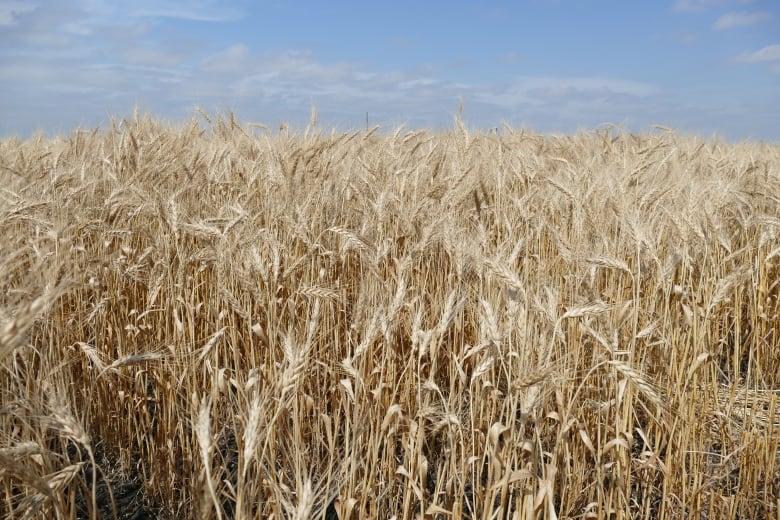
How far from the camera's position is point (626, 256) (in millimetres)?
3035

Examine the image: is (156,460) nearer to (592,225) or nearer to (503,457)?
(503,457)

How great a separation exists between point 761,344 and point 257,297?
252 cm

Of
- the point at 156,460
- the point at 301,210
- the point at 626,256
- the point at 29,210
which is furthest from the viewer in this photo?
the point at 626,256

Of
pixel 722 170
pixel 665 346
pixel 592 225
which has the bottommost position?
pixel 665 346

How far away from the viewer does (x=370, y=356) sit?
220 cm

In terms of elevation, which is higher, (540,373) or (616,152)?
(616,152)

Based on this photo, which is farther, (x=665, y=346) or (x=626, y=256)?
(x=626, y=256)

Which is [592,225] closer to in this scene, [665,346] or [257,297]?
[665,346]

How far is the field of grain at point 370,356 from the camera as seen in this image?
1563 mm

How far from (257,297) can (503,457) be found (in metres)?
0.83

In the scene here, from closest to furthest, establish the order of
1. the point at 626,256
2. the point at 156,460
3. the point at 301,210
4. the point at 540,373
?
the point at 540,373 → the point at 156,460 → the point at 301,210 → the point at 626,256

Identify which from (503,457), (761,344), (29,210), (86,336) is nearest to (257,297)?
(503,457)

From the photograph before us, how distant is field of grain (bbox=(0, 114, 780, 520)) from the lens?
5.13 ft

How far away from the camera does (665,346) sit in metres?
2.15
